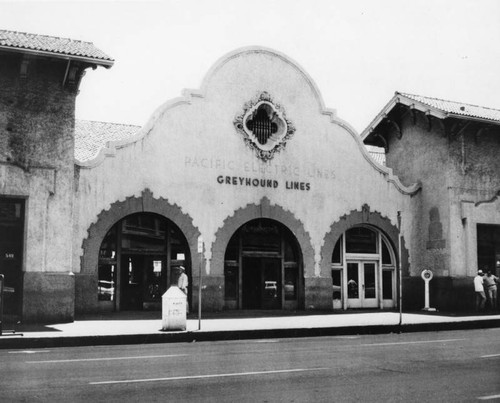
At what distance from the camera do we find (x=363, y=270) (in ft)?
82.3

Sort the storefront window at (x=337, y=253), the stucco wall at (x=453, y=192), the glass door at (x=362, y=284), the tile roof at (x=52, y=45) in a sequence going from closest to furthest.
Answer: the tile roof at (x=52, y=45)
the stucco wall at (x=453, y=192)
the storefront window at (x=337, y=253)
the glass door at (x=362, y=284)

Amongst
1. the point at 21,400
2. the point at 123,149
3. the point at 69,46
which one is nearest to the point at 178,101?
the point at 123,149

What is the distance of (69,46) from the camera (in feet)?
61.1

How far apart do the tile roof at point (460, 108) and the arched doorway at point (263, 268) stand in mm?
7594

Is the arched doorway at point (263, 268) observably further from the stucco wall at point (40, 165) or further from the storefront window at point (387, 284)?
the stucco wall at point (40, 165)

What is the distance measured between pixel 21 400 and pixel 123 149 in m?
14.2

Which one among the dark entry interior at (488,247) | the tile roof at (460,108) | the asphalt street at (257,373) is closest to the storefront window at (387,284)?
the dark entry interior at (488,247)

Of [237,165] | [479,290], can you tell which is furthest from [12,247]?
[479,290]

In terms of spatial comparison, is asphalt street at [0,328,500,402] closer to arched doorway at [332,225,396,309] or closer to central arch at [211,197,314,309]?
central arch at [211,197,314,309]

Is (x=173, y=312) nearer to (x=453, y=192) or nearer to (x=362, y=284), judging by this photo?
(x=362, y=284)

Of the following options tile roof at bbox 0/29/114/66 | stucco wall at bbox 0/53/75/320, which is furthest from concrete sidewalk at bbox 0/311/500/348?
tile roof at bbox 0/29/114/66

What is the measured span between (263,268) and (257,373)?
13.9 m

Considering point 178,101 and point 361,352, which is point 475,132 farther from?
point 361,352

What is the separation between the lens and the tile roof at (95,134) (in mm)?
25297
